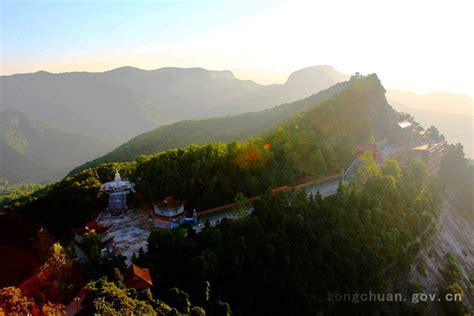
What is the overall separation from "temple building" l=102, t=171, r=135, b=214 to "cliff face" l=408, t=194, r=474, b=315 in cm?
2575

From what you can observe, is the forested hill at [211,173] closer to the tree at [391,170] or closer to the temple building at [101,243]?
the tree at [391,170]

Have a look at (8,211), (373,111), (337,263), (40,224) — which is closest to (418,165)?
(373,111)

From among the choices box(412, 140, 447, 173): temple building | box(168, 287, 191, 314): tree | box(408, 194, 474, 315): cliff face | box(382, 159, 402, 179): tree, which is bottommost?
box(408, 194, 474, 315): cliff face

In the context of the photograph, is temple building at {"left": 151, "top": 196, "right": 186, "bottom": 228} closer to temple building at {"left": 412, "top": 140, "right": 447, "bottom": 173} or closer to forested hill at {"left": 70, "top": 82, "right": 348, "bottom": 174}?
temple building at {"left": 412, "top": 140, "right": 447, "bottom": 173}

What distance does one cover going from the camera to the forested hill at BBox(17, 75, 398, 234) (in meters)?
35.7

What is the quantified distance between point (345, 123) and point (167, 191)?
3177cm

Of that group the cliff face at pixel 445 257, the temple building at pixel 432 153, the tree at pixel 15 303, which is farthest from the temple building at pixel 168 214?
the temple building at pixel 432 153

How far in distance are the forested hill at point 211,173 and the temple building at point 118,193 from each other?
856 millimetres

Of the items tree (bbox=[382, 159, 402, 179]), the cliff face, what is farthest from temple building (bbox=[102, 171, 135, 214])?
tree (bbox=[382, 159, 402, 179])

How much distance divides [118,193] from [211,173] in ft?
27.9

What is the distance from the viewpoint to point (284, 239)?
2909 centimetres

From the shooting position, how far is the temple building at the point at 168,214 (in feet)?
100.0

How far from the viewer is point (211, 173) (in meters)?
37.6

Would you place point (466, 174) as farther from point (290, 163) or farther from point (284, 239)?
point (284, 239)
